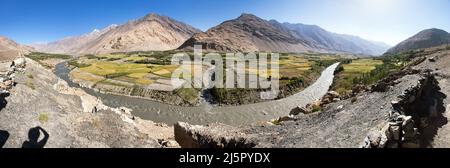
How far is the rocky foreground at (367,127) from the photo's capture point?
17.5 meters

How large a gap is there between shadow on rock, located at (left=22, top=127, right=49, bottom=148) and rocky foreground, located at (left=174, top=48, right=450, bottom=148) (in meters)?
9.45

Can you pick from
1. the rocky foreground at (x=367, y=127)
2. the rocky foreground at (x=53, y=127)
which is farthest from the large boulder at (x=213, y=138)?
the rocky foreground at (x=53, y=127)

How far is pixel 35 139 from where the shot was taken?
20.5 meters

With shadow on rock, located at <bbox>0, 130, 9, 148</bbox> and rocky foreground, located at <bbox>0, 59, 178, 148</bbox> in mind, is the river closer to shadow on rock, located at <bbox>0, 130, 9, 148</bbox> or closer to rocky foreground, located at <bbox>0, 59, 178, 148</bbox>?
rocky foreground, located at <bbox>0, 59, 178, 148</bbox>

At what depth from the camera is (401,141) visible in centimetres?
1736

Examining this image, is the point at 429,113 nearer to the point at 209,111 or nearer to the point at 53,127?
the point at 53,127

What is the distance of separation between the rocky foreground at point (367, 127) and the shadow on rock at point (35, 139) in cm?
945

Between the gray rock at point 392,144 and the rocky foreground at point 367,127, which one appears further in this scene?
the rocky foreground at point 367,127

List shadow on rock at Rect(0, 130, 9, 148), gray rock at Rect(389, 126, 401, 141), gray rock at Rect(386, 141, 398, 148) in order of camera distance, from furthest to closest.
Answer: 1. shadow on rock at Rect(0, 130, 9, 148)
2. gray rock at Rect(389, 126, 401, 141)
3. gray rock at Rect(386, 141, 398, 148)

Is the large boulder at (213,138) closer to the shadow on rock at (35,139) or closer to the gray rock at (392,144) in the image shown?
the gray rock at (392,144)

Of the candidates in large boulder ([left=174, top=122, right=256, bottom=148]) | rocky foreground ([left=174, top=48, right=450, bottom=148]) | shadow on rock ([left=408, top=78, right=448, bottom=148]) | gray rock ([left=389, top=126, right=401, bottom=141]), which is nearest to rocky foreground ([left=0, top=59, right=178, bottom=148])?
large boulder ([left=174, top=122, right=256, bottom=148])

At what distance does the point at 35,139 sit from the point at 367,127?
65.9 feet

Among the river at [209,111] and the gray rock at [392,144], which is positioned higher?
the gray rock at [392,144]

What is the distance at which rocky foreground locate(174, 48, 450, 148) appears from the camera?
17.5 meters
